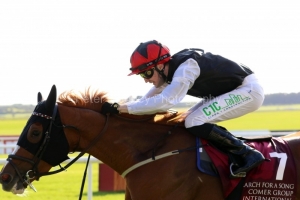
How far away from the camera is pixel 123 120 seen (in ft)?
14.7

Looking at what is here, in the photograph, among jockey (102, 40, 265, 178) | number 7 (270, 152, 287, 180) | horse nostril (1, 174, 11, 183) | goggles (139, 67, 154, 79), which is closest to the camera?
horse nostril (1, 174, 11, 183)

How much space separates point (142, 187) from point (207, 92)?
40.1 inches

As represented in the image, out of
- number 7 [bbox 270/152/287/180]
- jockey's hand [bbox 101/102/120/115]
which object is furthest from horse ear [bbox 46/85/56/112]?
number 7 [bbox 270/152/287/180]

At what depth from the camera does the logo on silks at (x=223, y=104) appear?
4.49m

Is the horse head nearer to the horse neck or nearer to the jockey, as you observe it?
the horse neck

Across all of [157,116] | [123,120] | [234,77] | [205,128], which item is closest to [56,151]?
[123,120]

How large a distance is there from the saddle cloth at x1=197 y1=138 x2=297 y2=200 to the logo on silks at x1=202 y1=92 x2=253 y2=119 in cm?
25

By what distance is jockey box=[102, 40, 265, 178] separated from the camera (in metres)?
4.29

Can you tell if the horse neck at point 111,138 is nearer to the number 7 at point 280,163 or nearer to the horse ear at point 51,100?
the horse ear at point 51,100

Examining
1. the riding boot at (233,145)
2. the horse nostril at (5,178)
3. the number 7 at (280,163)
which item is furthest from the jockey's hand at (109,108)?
the number 7 at (280,163)

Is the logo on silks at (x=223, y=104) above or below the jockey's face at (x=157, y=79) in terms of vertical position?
below

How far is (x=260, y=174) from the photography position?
4.40 metres

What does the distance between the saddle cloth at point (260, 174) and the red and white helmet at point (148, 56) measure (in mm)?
743

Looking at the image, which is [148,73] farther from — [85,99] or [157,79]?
[85,99]
